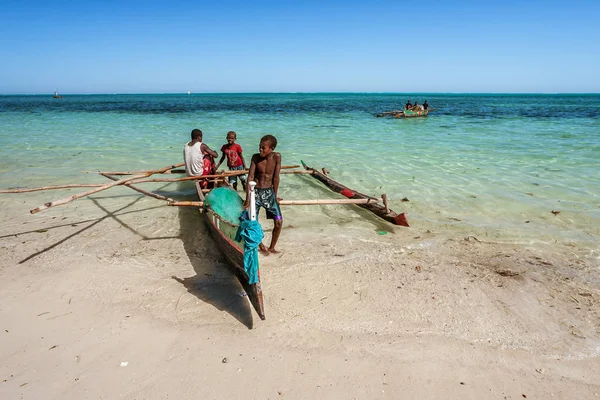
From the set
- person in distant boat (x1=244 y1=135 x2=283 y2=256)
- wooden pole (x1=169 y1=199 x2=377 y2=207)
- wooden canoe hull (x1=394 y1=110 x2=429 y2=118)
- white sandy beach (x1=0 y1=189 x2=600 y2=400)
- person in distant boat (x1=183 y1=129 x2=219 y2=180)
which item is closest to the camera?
white sandy beach (x1=0 y1=189 x2=600 y2=400)

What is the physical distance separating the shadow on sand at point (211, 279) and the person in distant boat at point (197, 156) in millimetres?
1272

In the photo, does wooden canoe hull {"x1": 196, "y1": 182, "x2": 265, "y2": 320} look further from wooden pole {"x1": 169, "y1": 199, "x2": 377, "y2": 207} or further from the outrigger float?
wooden pole {"x1": 169, "y1": 199, "x2": 377, "y2": 207}

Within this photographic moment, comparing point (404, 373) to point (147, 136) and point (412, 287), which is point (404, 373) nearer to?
point (412, 287)

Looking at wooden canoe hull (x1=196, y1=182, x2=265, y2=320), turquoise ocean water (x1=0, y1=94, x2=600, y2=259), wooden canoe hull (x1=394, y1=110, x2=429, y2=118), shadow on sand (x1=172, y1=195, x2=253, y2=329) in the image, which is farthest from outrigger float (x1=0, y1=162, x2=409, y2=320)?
wooden canoe hull (x1=394, y1=110, x2=429, y2=118)

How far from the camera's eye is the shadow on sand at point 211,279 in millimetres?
3862

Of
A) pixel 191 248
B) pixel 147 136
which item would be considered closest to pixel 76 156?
pixel 147 136

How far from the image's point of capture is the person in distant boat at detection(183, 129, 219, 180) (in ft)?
22.4

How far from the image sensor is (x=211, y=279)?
14.8 ft

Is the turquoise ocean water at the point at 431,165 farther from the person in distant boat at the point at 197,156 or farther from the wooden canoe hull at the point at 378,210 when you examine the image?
the person in distant boat at the point at 197,156

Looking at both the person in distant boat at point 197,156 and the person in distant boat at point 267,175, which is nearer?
the person in distant boat at point 267,175

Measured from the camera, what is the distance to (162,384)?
9.34 feet

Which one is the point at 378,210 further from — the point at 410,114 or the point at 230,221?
the point at 410,114

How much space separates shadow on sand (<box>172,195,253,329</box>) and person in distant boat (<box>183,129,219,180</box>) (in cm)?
127

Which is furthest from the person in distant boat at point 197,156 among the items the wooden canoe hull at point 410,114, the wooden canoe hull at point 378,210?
the wooden canoe hull at point 410,114
